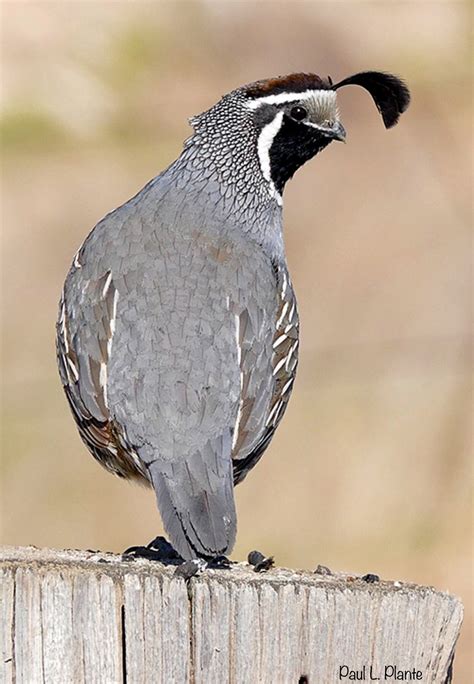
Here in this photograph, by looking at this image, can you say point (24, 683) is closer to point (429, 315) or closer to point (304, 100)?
point (304, 100)

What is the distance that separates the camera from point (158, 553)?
5035mm

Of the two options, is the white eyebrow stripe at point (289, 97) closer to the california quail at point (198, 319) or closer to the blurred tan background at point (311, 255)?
the california quail at point (198, 319)

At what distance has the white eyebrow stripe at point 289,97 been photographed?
5.73m

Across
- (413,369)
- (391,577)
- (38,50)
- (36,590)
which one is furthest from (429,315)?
(36,590)

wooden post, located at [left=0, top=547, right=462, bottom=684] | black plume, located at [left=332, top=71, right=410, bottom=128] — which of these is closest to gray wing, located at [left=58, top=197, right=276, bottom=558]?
wooden post, located at [left=0, top=547, right=462, bottom=684]

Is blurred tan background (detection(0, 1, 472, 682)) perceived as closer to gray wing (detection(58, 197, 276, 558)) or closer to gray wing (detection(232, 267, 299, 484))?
gray wing (detection(232, 267, 299, 484))

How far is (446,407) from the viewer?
29.4 feet

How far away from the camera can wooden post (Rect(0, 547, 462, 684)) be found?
11.9ft

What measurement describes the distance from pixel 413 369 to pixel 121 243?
4000mm

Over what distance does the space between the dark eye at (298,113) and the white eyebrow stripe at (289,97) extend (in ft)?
0.13

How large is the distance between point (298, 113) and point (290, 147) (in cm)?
17

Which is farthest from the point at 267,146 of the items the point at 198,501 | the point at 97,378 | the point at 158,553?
the point at 198,501

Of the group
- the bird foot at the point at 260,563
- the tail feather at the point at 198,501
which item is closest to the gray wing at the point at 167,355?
the tail feather at the point at 198,501

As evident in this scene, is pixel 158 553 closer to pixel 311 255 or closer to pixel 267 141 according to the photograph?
pixel 267 141
